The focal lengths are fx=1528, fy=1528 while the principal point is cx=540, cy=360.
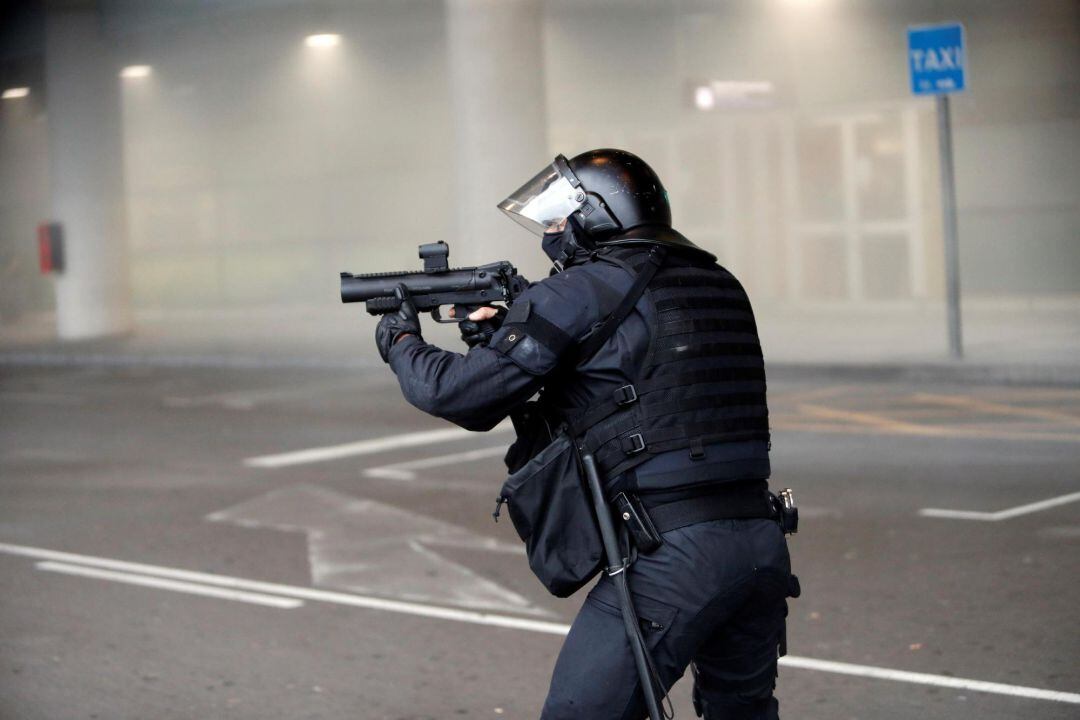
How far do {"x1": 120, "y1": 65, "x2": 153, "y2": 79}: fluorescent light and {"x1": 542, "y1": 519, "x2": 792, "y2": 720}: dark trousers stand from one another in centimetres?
2987

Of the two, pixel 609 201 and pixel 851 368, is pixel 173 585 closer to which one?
pixel 609 201

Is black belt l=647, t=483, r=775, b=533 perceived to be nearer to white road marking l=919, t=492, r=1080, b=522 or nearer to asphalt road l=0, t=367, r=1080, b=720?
asphalt road l=0, t=367, r=1080, b=720

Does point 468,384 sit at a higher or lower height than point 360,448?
higher

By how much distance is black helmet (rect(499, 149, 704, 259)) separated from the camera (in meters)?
3.40

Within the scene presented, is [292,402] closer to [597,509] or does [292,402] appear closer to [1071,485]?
[1071,485]

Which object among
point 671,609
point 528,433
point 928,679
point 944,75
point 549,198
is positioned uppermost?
point 944,75

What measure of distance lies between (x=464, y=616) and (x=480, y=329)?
3.25m

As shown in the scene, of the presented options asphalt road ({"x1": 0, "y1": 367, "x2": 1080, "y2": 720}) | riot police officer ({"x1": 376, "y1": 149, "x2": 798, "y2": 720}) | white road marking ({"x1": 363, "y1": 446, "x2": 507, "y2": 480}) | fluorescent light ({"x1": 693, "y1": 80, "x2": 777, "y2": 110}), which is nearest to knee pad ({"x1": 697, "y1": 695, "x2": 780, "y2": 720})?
riot police officer ({"x1": 376, "y1": 149, "x2": 798, "y2": 720})

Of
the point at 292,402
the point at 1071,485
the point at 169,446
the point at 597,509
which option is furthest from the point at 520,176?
the point at 597,509

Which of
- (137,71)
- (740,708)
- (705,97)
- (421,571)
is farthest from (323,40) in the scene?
(740,708)

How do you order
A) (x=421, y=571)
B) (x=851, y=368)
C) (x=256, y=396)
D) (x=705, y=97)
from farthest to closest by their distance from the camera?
(x=705, y=97)
(x=256, y=396)
(x=851, y=368)
(x=421, y=571)

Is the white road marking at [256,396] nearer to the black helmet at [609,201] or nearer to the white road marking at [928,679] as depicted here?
the white road marking at [928,679]

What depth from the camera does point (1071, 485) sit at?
8.90m

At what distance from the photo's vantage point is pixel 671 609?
3.18 meters
